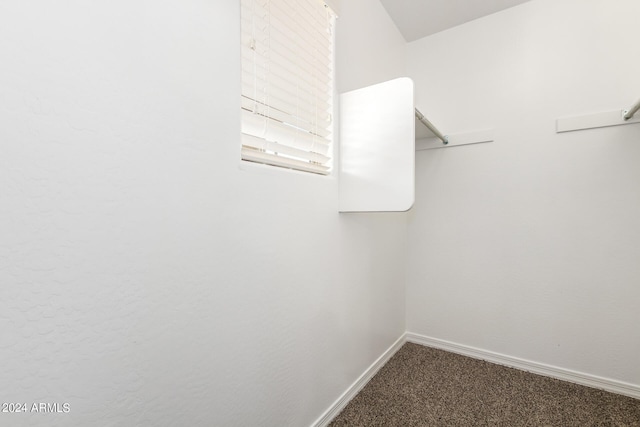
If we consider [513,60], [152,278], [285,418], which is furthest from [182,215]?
[513,60]

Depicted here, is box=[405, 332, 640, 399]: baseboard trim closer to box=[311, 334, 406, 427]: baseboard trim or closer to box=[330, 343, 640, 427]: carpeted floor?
box=[330, 343, 640, 427]: carpeted floor

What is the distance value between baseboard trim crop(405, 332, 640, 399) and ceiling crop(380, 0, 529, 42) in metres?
2.53

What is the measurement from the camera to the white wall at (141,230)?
1.85ft

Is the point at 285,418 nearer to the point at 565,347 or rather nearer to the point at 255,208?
the point at 255,208

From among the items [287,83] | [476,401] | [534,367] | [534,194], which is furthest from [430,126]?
[534,367]

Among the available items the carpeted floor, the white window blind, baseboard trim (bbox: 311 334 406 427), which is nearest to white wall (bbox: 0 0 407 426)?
the white window blind

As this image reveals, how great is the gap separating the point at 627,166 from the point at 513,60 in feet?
3.27

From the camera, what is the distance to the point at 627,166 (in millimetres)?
1709

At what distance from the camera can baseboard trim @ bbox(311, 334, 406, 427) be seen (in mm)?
1453

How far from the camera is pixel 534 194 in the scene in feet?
6.42

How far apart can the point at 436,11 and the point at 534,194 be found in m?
1.50

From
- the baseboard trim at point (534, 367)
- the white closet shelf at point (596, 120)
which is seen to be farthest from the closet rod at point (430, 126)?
the baseboard trim at point (534, 367)

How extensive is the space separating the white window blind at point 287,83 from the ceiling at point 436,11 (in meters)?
0.91

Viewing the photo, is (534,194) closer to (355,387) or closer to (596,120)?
(596,120)
